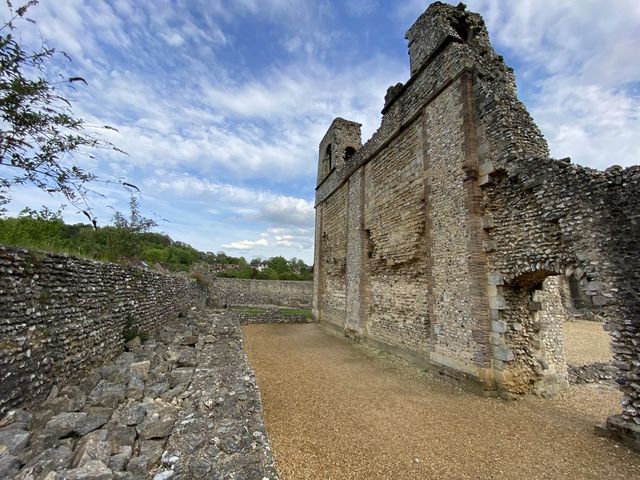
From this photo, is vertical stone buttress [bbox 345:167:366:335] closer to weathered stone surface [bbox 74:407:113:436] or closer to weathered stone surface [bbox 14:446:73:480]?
weathered stone surface [bbox 74:407:113:436]

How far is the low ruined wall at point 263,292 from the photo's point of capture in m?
30.5

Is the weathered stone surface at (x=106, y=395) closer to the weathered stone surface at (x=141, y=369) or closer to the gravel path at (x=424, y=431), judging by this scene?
the weathered stone surface at (x=141, y=369)

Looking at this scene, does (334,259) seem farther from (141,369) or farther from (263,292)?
(263,292)

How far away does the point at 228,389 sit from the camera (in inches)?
158

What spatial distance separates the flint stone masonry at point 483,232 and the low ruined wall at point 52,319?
7.50 meters

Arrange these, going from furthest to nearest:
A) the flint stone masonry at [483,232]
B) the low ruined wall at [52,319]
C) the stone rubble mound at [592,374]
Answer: the stone rubble mound at [592,374], the flint stone masonry at [483,232], the low ruined wall at [52,319]

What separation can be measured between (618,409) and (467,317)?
2953 millimetres

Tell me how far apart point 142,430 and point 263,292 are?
2904 centimetres

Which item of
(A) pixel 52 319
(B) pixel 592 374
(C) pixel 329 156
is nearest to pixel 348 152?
(C) pixel 329 156

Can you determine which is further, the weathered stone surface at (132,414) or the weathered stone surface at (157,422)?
the weathered stone surface at (132,414)

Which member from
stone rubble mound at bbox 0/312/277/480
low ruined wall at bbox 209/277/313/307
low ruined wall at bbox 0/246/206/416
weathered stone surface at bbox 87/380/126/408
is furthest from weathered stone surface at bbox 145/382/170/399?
low ruined wall at bbox 209/277/313/307

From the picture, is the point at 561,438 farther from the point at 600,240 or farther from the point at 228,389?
the point at 228,389

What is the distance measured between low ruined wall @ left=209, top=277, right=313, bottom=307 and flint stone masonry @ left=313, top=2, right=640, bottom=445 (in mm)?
20327

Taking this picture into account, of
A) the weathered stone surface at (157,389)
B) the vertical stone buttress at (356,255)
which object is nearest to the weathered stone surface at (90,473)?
the weathered stone surface at (157,389)
